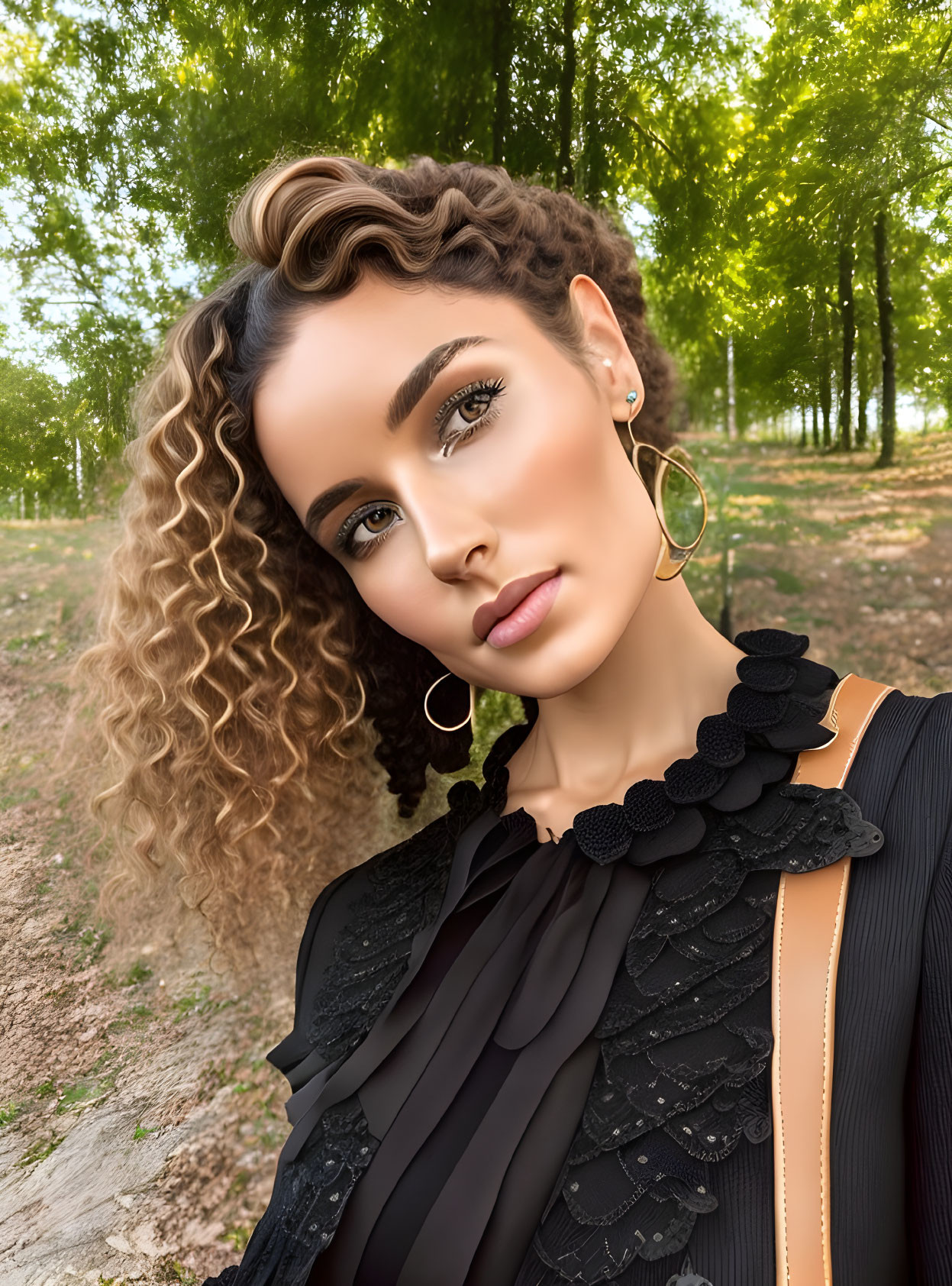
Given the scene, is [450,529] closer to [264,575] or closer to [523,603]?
[523,603]

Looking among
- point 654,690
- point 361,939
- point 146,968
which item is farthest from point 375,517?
point 146,968

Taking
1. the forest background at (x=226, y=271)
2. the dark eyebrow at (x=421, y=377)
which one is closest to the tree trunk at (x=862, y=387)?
the forest background at (x=226, y=271)

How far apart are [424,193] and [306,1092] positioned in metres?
1.92

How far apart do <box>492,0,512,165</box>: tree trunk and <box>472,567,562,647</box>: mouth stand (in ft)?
5.66

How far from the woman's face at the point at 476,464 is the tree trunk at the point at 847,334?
1.14m

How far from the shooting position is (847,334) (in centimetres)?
245

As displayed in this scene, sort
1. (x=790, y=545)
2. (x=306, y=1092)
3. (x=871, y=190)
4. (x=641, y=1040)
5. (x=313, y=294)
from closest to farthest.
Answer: (x=641, y=1040), (x=313, y=294), (x=306, y=1092), (x=871, y=190), (x=790, y=545)

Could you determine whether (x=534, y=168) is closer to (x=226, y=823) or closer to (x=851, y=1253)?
(x=226, y=823)

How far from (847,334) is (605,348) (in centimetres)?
105

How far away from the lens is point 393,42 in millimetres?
2430

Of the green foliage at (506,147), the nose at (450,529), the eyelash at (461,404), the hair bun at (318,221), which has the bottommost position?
the nose at (450,529)

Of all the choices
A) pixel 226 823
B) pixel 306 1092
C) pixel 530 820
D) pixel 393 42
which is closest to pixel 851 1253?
pixel 530 820

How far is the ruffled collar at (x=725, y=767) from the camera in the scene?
60.5 inches

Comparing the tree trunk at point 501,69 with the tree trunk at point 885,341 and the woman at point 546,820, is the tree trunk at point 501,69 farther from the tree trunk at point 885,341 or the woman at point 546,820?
the tree trunk at point 885,341
